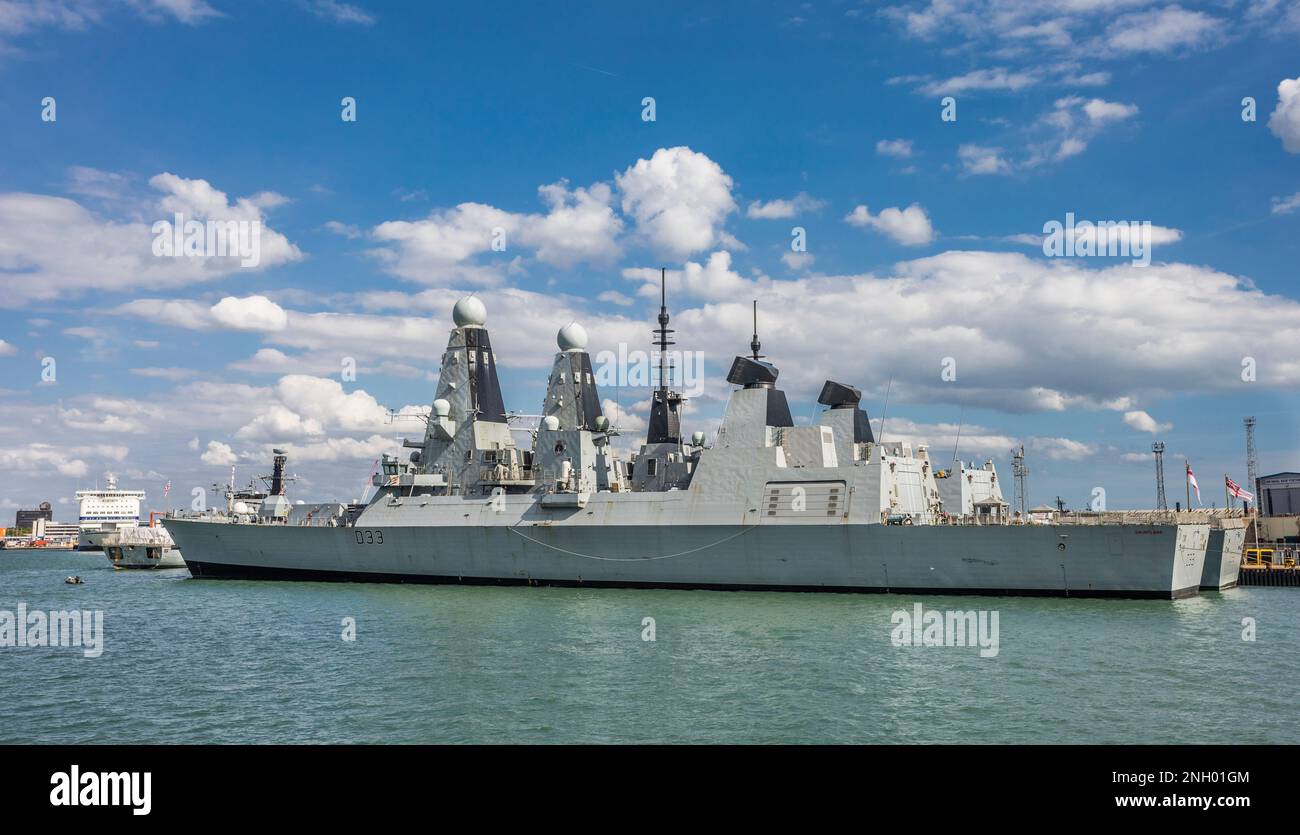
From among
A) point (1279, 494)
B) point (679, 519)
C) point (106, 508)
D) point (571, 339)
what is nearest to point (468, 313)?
point (571, 339)

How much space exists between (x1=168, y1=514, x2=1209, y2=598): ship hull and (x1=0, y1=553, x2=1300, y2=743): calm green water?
1128mm

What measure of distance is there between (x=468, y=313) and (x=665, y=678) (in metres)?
22.1

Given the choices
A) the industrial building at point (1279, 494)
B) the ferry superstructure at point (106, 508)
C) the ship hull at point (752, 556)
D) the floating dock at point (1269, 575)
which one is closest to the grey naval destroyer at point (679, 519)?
the ship hull at point (752, 556)

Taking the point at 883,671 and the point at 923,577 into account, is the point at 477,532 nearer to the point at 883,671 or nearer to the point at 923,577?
the point at 923,577

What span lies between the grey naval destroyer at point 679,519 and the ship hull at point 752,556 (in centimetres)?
5

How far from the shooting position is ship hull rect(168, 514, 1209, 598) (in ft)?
75.2

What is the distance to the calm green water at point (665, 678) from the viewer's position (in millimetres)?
11109

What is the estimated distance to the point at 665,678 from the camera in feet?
45.6

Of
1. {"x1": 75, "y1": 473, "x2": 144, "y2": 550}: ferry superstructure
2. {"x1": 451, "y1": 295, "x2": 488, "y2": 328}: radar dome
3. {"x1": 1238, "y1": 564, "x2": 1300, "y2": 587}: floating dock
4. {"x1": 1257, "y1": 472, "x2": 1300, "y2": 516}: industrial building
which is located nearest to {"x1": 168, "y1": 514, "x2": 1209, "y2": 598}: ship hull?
{"x1": 451, "y1": 295, "x2": 488, "y2": 328}: radar dome

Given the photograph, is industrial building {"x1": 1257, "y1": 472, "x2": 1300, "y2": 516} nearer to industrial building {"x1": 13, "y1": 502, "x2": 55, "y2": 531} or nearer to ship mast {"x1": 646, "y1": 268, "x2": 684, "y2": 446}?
ship mast {"x1": 646, "y1": 268, "x2": 684, "y2": 446}

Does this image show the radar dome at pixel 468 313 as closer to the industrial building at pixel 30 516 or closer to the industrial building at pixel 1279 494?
the industrial building at pixel 1279 494

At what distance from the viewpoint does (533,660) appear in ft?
50.8
